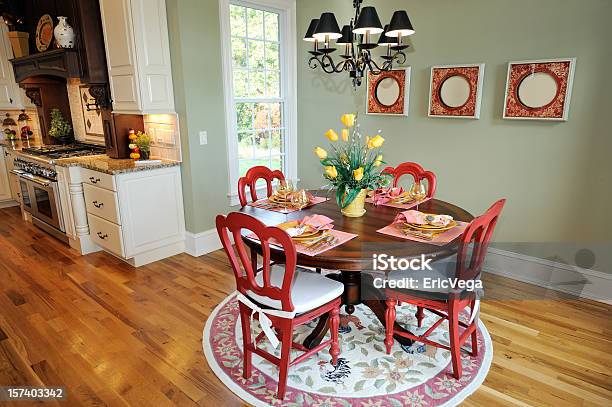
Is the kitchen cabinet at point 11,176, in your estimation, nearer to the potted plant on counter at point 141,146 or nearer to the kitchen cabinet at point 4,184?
the kitchen cabinet at point 4,184

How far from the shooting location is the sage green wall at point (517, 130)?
9.04 ft

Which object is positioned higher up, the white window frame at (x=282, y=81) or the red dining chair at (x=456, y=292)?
the white window frame at (x=282, y=81)

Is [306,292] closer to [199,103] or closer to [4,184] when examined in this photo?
[199,103]

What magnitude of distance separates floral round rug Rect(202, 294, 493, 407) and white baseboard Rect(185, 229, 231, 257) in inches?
52.4

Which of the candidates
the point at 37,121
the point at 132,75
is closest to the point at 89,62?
the point at 132,75

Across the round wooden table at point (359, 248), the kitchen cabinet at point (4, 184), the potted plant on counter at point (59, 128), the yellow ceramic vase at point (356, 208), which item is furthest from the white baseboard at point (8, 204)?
the yellow ceramic vase at point (356, 208)

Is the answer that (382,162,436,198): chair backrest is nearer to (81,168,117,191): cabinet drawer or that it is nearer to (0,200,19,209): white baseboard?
(81,168,117,191): cabinet drawer

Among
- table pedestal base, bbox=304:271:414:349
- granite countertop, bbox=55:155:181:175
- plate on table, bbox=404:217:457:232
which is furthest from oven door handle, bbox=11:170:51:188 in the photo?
plate on table, bbox=404:217:457:232

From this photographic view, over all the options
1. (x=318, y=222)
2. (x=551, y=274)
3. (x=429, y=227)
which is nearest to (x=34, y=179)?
(x=318, y=222)

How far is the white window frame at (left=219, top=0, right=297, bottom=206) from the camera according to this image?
3.78 meters

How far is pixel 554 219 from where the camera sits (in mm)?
3059

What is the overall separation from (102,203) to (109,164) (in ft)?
1.20

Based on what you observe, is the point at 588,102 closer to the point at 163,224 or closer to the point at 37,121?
the point at 163,224

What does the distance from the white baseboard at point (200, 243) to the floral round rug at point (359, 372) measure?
4.37 ft
